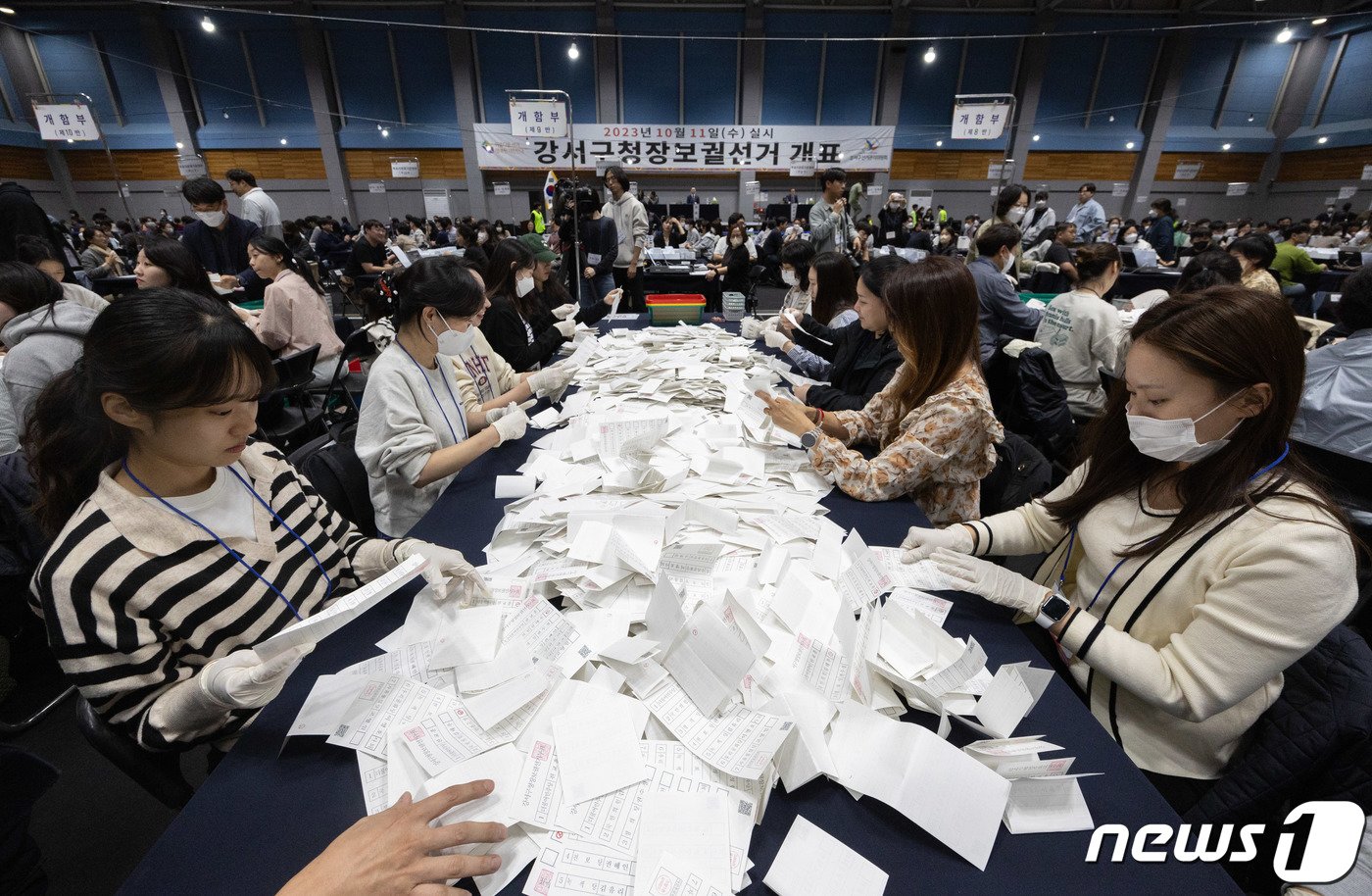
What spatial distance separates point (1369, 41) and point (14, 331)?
21797mm

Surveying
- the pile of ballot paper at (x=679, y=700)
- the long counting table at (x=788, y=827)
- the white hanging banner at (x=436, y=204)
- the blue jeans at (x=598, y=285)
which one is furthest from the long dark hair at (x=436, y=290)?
the white hanging banner at (x=436, y=204)

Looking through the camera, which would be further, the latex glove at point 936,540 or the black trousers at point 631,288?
the black trousers at point 631,288

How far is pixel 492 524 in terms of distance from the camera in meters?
1.37

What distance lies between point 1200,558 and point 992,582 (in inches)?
12.3

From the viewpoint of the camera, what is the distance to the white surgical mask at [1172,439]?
0.96m

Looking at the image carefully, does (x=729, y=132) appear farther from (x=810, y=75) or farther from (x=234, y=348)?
(x=234, y=348)

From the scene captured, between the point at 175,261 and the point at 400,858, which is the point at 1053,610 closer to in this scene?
the point at 400,858

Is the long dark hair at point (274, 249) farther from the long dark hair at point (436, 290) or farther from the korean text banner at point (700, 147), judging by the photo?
the korean text banner at point (700, 147)

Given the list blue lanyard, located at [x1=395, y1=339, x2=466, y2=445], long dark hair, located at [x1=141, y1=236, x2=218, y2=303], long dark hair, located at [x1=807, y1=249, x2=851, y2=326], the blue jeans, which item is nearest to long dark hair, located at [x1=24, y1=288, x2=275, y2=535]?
blue lanyard, located at [x1=395, y1=339, x2=466, y2=445]

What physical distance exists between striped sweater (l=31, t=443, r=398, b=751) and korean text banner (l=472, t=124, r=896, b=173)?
41.2 feet

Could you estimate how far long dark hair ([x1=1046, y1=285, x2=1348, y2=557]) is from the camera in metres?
0.89

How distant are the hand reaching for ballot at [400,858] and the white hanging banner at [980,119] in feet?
24.9

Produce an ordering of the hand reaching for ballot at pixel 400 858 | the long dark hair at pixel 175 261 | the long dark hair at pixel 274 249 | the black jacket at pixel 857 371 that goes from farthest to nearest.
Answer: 1. the long dark hair at pixel 274 249
2. the long dark hair at pixel 175 261
3. the black jacket at pixel 857 371
4. the hand reaching for ballot at pixel 400 858

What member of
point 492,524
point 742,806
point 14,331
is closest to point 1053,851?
point 742,806
